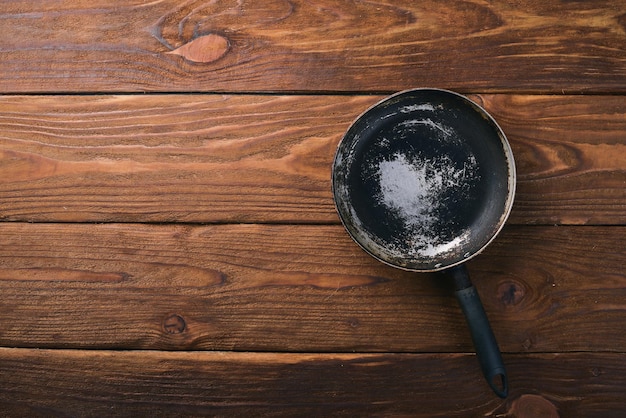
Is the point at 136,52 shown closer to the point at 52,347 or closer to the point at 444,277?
the point at 52,347

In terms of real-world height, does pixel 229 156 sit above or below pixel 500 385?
above

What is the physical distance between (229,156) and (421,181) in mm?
271

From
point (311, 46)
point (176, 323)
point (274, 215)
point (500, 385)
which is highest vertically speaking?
point (311, 46)

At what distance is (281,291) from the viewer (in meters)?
0.80

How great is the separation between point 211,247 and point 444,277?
1.08 ft

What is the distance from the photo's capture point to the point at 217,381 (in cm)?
80

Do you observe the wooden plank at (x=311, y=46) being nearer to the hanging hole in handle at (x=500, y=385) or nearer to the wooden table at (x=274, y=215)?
the wooden table at (x=274, y=215)

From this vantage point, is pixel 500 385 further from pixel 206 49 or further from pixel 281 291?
pixel 206 49

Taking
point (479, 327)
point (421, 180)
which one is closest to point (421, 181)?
point (421, 180)

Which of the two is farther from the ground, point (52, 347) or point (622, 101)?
point (622, 101)

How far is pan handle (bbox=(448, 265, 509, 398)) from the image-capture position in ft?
2.34

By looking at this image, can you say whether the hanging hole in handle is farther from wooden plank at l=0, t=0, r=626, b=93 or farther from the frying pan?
wooden plank at l=0, t=0, r=626, b=93

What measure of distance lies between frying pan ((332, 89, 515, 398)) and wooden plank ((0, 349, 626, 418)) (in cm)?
5

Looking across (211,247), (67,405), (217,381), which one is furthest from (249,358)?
(67,405)
